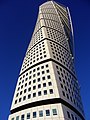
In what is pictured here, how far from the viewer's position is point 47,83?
40.0m

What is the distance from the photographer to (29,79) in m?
44.2

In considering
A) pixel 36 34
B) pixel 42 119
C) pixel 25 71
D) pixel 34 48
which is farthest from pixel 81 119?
pixel 36 34

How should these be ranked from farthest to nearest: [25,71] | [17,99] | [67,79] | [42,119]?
1. [25,71]
2. [67,79]
3. [17,99]
4. [42,119]

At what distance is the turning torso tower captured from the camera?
36.3 meters

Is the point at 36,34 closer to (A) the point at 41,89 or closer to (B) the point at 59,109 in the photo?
(A) the point at 41,89

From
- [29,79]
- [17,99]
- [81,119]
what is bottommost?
[81,119]

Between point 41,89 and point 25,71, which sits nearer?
point 41,89

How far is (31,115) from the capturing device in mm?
36000

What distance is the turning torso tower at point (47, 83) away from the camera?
36312mm

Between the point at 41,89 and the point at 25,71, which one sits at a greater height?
the point at 25,71

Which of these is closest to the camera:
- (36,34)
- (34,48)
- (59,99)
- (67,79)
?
(59,99)

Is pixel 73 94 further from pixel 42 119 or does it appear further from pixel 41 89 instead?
pixel 42 119

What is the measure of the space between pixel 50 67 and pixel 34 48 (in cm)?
1165

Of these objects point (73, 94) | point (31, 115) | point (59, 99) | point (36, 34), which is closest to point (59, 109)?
point (59, 99)
